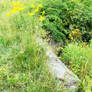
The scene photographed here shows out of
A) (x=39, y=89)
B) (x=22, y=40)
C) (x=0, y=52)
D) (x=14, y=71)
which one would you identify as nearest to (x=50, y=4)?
(x=22, y=40)

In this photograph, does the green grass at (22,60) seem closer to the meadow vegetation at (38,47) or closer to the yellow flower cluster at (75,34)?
the meadow vegetation at (38,47)

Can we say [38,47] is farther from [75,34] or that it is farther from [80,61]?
[75,34]

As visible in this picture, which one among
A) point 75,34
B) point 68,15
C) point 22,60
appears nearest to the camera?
point 22,60

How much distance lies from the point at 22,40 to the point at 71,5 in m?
Result: 2.68

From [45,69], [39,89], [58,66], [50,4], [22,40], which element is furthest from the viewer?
[50,4]

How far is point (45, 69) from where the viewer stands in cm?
268

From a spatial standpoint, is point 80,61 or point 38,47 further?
point 80,61

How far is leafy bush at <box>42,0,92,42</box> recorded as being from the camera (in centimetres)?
452

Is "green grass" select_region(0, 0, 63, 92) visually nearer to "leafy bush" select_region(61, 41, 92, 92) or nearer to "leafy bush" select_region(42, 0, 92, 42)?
"leafy bush" select_region(61, 41, 92, 92)

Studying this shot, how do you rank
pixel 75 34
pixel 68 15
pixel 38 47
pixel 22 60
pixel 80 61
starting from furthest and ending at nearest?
pixel 68 15, pixel 75 34, pixel 80 61, pixel 38 47, pixel 22 60

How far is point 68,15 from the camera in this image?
16.3ft

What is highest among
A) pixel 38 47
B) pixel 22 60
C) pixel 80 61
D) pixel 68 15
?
pixel 68 15

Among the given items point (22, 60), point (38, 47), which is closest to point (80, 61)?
point (38, 47)

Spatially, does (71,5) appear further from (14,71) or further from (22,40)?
(14,71)
